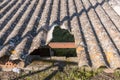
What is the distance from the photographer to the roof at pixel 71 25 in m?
5.93

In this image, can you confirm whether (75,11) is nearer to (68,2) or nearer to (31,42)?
(68,2)

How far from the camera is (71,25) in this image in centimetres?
743

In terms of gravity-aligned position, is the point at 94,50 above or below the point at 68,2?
above

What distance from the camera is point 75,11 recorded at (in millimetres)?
8688

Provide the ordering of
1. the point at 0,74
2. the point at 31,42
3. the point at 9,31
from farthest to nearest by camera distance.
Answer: the point at 9,31 → the point at 31,42 → the point at 0,74

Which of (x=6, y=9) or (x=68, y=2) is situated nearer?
(x=6, y=9)

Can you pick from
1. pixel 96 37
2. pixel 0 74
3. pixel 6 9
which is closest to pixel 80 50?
pixel 96 37

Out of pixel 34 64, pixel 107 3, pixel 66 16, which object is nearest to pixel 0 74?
pixel 34 64

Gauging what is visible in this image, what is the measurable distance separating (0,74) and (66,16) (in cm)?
299

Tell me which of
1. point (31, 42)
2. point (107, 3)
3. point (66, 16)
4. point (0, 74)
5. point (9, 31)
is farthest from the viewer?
point (107, 3)

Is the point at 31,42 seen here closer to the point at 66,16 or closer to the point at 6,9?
the point at 66,16

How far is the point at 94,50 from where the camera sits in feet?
19.8

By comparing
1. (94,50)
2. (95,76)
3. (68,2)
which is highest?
(94,50)

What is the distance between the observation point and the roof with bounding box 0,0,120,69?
5.93 metres
